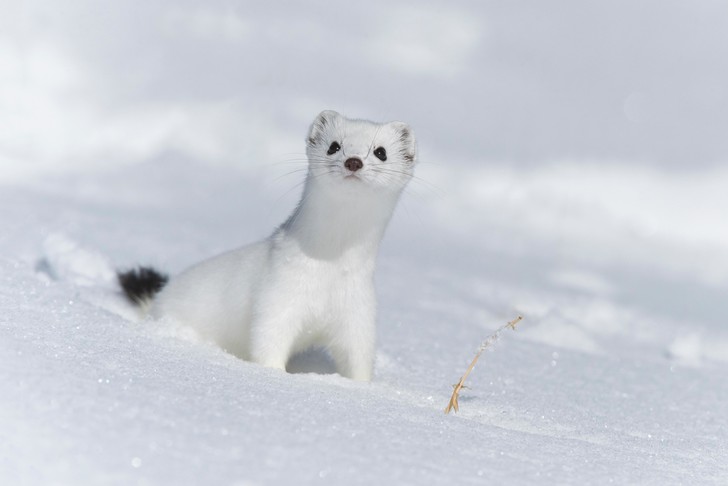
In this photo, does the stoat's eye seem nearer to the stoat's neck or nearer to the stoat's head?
the stoat's head

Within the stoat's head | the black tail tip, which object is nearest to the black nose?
the stoat's head

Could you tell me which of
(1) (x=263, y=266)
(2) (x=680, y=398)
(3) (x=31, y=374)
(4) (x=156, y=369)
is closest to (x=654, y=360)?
(2) (x=680, y=398)

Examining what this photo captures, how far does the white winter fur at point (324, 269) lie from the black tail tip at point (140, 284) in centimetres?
55

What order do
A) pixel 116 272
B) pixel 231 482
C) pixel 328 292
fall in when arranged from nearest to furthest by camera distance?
pixel 231 482 → pixel 328 292 → pixel 116 272

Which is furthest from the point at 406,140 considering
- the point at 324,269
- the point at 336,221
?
the point at 324,269

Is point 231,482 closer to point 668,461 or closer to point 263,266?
point 668,461

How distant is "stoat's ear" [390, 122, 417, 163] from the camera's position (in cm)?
346

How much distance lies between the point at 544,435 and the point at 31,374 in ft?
4.42

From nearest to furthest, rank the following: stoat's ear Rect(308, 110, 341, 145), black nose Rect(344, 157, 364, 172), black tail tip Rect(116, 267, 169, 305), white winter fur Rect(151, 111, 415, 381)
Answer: black nose Rect(344, 157, 364, 172) → white winter fur Rect(151, 111, 415, 381) → stoat's ear Rect(308, 110, 341, 145) → black tail tip Rect(116, 267, 169, 305)

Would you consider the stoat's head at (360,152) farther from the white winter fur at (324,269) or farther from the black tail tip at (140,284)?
the black tail tip at (140,284)

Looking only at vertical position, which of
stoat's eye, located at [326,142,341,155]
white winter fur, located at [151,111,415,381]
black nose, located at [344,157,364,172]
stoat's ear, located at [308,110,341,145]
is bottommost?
white winter fur, located at [151,111,415,381]

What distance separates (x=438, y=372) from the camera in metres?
3.69

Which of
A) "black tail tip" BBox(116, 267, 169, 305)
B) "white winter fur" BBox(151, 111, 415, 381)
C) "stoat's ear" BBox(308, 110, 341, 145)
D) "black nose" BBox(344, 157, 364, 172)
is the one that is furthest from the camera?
"black tail tip" BBox(116, 267, 169, 305)

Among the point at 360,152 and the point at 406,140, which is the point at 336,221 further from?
the point at 406,140
